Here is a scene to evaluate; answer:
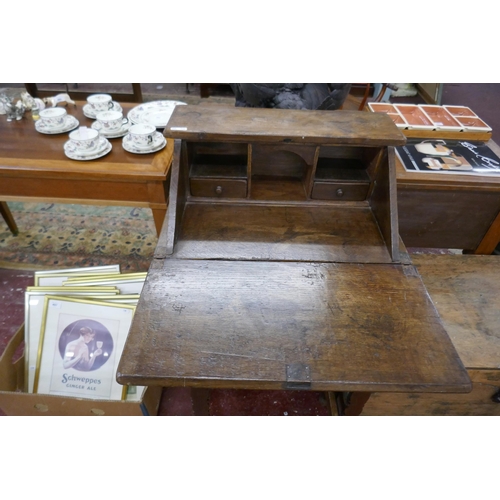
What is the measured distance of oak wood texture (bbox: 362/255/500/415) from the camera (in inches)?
40.6

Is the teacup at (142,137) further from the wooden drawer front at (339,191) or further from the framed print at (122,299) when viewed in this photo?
the wooden drawer front at (339,191)

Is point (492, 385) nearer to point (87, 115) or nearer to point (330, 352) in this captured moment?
point (330, 352)

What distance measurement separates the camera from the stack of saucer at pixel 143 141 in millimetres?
1452

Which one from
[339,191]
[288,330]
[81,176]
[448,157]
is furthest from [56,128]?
[448,157]

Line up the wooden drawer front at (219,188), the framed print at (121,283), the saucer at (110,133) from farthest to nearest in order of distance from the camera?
the saucer at (110,133), the framed print at (121,283), the wooden drawer front at (219,188)

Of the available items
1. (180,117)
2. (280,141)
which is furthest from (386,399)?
(180,117)

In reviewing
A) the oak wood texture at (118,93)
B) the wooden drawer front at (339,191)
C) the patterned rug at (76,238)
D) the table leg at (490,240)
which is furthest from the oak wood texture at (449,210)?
the oak wood texture at (118,93)

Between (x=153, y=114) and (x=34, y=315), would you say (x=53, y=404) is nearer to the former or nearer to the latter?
(x=34, y=315)

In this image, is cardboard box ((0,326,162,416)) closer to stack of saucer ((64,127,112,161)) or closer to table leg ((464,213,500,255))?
stack of saucer ((64,127,112,161))

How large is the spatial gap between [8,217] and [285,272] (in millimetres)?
1846

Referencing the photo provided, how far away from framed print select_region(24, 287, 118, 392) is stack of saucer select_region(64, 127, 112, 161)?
0.52 metres

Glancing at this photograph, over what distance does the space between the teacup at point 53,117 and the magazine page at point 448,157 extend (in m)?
1.47

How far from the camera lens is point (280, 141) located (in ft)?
3.19

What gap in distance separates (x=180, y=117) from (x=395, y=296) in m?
0.77
